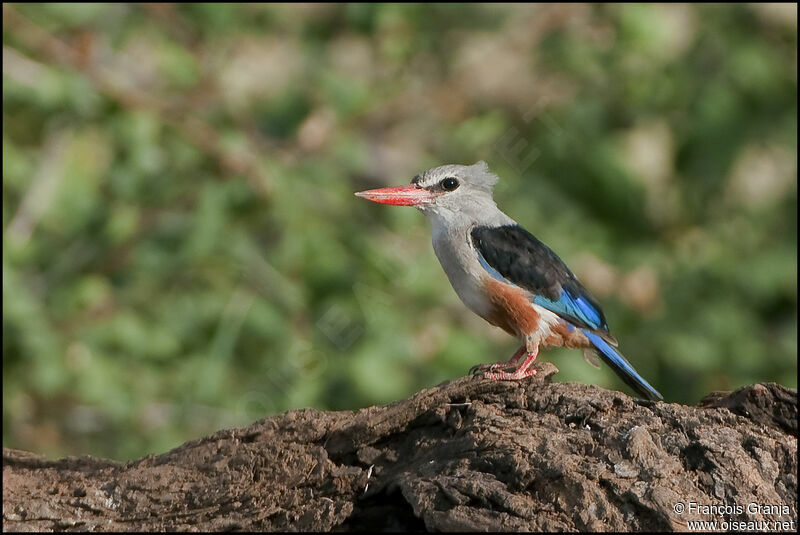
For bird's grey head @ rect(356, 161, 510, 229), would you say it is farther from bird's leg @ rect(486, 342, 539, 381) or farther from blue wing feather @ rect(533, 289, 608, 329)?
bird's leg @ rect(486, 342, 539, 381)

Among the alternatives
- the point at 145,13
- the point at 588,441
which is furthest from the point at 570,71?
the point at 588,441

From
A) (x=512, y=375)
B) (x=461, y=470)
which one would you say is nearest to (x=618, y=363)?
(x=512, y=375)

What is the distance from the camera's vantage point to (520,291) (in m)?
4.08

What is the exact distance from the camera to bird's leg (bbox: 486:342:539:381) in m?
3.33

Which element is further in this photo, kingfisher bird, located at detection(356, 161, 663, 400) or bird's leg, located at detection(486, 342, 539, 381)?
kingfisher bird, located at detection(356, 161, 663, 400)

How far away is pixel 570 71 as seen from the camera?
7430mm

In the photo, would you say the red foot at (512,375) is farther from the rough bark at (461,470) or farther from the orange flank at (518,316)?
the orange flank at (518,316)

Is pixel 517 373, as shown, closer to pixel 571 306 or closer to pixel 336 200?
pixel 571 306

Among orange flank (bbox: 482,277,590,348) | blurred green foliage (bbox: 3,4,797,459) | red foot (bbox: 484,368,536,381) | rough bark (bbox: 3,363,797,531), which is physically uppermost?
blurred green foliage (bbox: 3,4,797,459)

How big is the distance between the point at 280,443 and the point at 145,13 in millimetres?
4524

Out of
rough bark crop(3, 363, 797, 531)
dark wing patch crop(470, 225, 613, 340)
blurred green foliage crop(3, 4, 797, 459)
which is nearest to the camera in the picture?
rough bark crop(3, 363, 797, 531)

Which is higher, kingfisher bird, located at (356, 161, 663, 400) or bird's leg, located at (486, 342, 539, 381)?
kingfisher bird, located at (356, 161, 663, 400)

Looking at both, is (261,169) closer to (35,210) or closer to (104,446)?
(35,210)

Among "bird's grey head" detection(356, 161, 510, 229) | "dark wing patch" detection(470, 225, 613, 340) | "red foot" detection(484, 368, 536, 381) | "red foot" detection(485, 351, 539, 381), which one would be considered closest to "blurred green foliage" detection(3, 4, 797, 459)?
"bird's grey head" detection(356, 161, 510, 229)
